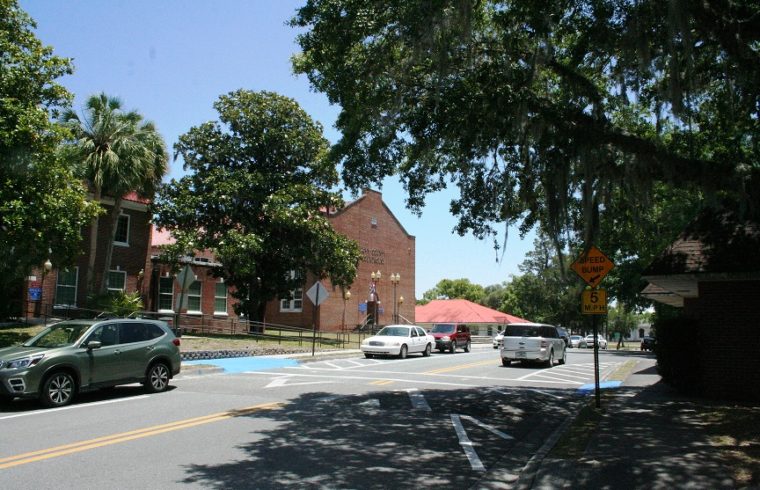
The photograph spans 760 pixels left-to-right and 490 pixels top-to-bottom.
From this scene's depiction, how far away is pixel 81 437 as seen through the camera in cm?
829

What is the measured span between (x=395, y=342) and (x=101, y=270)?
16213mm

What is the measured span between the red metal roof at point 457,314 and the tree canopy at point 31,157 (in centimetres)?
4906

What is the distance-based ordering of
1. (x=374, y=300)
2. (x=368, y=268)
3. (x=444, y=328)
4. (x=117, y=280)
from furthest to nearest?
(x=368, y=268)
(x=374, y=300)
(x=444, y=328)
(x=117, y=280)

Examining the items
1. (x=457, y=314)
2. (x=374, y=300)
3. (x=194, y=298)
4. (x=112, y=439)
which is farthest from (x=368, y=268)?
(x=112, y=439)

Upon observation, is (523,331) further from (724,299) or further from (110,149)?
(110,149)

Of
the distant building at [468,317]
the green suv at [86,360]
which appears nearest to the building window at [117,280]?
the green suv at [86,360]

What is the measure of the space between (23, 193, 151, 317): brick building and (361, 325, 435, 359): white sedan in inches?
536

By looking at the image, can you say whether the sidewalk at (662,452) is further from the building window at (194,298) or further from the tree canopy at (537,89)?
the building window at (194,298)

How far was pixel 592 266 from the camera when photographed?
37.6ft

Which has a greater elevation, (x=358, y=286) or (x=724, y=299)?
(x=358, y=286)

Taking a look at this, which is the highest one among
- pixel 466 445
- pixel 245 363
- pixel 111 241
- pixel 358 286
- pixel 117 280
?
pixel 111 241

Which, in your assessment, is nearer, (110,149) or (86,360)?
(86,360)

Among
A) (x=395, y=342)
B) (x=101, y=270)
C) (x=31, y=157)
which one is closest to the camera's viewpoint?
(x=31, y=157)

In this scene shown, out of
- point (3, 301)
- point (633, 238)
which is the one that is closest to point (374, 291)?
point (3, 301)
